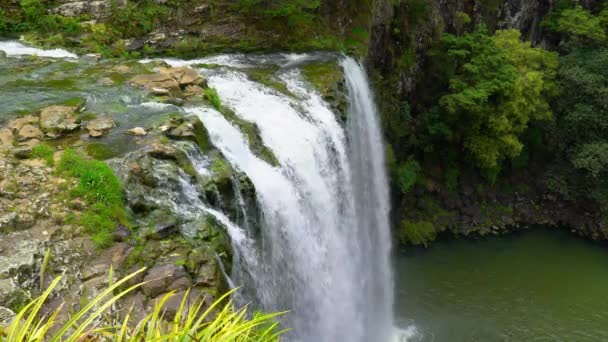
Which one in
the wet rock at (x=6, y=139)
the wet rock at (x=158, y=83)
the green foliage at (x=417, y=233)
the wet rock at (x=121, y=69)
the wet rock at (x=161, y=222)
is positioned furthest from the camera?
the green foliage at (x=417, y=233)

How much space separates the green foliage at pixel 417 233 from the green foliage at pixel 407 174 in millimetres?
1263

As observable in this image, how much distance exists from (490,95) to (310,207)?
33.1ft

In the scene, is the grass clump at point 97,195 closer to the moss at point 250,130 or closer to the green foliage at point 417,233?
the moss at point 250,130

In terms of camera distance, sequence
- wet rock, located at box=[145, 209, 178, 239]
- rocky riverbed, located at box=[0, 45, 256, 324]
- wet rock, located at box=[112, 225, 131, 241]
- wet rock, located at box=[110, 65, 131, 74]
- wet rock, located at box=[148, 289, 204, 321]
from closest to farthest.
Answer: wet rock, located at box=[148, 289, 204, 321] < rocky riverbed, located at box=[0, 45, 256, 324] < wet rock, located at box=[112, 225, 131, 241] < wet rock, located at box=[145, 209, 178, 239] < wet rock, located at box=[110, 65, 131, 74]

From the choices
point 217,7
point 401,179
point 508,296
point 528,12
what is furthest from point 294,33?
point 528,12

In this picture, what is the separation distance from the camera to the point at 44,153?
6.33 metres

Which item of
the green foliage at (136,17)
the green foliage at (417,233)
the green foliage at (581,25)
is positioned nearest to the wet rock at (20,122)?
the green foliage at (136,17)

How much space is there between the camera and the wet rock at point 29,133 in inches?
263

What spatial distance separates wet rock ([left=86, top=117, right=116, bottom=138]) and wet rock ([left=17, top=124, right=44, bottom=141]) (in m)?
0.66

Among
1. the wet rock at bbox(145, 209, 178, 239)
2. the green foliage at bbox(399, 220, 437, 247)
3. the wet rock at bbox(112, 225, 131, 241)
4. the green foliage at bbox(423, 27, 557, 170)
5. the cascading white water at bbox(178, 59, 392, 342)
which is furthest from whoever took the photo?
the green foliage at bbox(399, 220, 437, 247)

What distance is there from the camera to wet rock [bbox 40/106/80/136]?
23.0ft

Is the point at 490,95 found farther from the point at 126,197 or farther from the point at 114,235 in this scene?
the point at 114,235

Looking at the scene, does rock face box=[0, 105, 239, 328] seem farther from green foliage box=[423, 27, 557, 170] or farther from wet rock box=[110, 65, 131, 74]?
green foliage box=[423, 27, 557, 170]

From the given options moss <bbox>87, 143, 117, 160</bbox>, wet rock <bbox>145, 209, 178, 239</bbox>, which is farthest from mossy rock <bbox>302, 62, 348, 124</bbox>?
wet rock <bbox>145, 209, 178, 239</bbox>
